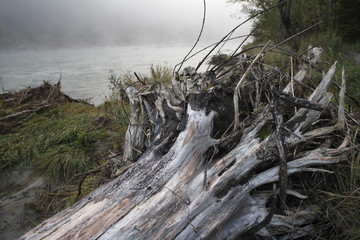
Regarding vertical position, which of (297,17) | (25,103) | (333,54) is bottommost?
(25,103)

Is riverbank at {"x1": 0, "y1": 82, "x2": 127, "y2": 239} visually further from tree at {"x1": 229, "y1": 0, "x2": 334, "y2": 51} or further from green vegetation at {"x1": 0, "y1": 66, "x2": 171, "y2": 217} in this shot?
tree at {"x1": 229, "y1": 0, "x2": 334, "y2": 51}

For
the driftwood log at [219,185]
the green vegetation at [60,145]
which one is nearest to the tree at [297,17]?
the green vegetation at [60,145]

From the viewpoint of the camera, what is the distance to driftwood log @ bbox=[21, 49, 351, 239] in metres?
1.35

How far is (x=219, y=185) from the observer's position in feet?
4.66

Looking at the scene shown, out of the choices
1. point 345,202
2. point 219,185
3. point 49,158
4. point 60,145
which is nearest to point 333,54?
point 345,202

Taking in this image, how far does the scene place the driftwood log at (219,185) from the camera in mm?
1348

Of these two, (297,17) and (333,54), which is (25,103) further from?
(297,17)

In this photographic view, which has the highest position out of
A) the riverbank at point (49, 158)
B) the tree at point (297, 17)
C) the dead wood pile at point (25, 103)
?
the tree at point (297, 17)

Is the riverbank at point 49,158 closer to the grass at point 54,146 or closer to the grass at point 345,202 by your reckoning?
the grass at point 54,146

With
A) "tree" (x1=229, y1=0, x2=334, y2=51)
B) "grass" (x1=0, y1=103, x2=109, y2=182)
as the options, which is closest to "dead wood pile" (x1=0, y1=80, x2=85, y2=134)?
"grass" (x1=0, y1=103, x2=109, y2=182)

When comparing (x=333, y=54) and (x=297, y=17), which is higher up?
(x=297, y=17)

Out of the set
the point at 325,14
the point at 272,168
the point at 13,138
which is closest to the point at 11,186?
the point at 13,138

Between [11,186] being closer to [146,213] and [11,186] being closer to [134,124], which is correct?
[134,124]

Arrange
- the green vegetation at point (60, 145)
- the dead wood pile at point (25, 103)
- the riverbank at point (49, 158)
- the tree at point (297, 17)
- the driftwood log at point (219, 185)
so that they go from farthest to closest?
the tree at point (297, 17) → the dead wood pile at point (25, 103) → the green vegetation at point (60, 145) → the riverbank at point (49, 158) → the driftwood log at point (219, 185)
